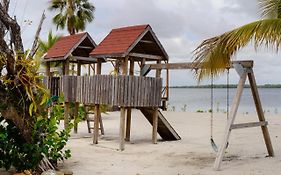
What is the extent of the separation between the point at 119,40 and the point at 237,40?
655cm

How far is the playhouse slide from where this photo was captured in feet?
50.8

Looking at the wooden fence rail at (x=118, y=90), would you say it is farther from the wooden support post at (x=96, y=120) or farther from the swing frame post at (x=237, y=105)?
the swing frame post at (x=237, y=105)

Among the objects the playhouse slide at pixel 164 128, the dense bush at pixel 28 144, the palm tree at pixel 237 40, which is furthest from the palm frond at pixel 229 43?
the playhouse slide at pixel 164 128

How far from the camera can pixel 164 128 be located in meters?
15.7

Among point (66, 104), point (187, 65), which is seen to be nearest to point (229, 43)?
point (187, 65)

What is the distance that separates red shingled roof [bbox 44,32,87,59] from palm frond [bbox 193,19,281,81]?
7597 millimetres

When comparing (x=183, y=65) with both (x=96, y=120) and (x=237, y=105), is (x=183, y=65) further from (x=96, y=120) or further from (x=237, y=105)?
(x=96, y=120)

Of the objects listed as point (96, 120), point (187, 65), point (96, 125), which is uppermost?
point (187, 65)

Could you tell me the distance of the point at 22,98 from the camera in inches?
332

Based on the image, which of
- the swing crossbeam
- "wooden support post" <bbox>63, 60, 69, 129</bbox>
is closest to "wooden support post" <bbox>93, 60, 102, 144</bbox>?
the swing crossbeam

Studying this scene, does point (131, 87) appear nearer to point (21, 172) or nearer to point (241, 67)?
point (241, 67)

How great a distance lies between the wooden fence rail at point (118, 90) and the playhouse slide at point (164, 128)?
1.09 metres

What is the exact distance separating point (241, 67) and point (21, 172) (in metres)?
5.73

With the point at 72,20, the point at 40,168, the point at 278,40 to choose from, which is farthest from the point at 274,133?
the point at 72,20
